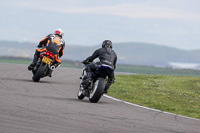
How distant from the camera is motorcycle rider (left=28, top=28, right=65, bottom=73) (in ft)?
65.7

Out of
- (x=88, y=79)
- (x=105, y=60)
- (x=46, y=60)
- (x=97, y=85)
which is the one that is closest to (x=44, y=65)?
(x=46, y=60)

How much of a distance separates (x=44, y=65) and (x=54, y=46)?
35.7 inches

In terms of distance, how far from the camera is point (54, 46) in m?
20.1

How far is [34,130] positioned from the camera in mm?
8203

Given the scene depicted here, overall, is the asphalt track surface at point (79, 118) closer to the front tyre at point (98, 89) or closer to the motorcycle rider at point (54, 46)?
the front tyre at point (98, 89)

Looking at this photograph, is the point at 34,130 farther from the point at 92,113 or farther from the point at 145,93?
the point at 145,93

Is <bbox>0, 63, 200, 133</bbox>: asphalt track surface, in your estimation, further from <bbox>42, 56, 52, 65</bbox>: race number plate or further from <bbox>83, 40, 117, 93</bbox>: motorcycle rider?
<bbox>42, 56, 52, 65</bbox>: race number plate

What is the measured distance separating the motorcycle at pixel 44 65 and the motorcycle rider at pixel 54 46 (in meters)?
0.18

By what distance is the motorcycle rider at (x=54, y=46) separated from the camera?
2003cm

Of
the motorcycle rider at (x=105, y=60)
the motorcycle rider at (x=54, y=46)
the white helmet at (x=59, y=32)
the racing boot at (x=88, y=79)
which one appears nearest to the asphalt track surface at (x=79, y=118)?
the racing boot at (x=88, y=79)

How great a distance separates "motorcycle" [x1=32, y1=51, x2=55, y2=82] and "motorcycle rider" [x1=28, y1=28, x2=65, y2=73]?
0.18m

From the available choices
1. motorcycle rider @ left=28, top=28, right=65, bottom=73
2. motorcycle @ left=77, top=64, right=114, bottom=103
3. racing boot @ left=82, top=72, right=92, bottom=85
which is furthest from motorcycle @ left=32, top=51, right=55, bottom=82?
racing boot @ left=82, top=72, right=92, bottom=85

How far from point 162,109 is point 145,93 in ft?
16.5

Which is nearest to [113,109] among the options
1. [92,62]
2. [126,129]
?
[92,62]
